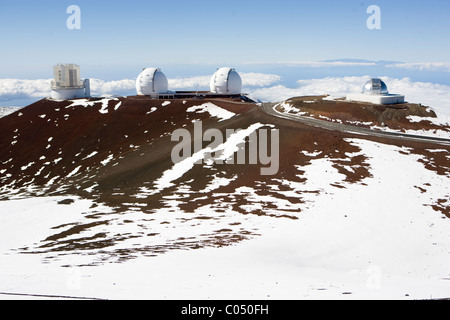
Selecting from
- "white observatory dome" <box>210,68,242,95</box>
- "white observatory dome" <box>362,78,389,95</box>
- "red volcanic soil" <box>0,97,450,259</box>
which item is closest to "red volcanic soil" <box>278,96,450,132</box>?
"red volcanic soil" <box>0,97,450,259</box>

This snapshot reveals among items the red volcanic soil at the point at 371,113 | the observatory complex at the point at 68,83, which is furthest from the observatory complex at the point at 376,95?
the observatory complex at the point at 68,83

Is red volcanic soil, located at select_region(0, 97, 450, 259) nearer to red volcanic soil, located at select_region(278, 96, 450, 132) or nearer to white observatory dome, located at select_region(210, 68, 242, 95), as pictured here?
red volcanic soil, located at select_region(278, 96, 450, 132)

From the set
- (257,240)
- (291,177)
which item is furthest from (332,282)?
(291,177)

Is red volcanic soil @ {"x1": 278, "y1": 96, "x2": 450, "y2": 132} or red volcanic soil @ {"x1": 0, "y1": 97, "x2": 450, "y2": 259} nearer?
red volcanic soil @ {"x1": 0, "y1": 97, "x2": 450, "y2": 259}

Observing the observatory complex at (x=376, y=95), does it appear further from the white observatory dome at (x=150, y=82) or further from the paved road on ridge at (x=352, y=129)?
the white observatory dome at (x=150, y=82)

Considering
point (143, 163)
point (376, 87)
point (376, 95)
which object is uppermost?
point (376, 87)

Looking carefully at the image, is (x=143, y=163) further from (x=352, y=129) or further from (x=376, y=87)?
(x=376, y=87)

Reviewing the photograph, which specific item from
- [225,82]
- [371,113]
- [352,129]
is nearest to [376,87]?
[371,113]
